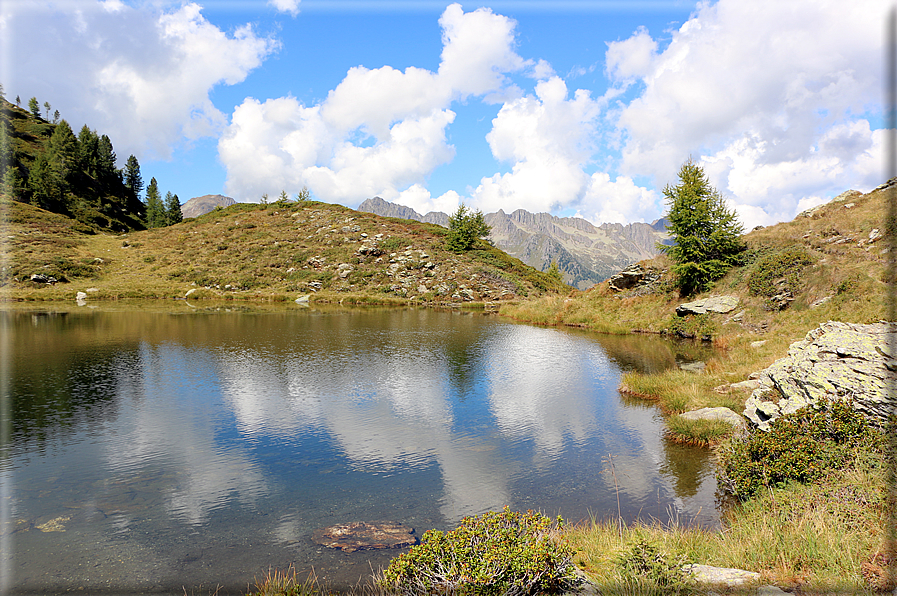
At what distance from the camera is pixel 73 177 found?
127750mm

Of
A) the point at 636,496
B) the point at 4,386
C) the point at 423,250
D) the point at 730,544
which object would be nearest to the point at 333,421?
the point at 636,496

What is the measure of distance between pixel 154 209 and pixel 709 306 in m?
170

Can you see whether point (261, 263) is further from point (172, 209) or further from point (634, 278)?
point (172, 209)

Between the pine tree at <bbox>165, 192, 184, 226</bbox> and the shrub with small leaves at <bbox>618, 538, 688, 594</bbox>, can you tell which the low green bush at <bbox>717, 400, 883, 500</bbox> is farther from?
the pine tree at <bbox>165, 192, 184, 226</bbox>

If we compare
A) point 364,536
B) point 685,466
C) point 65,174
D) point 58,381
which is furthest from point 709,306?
point 65,174

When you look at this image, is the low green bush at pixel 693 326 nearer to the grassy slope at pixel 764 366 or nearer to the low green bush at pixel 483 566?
the grassy slope at pixel 764 366

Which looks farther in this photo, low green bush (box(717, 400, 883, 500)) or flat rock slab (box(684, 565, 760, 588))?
low green bush (box(717, 400, 883, 500))

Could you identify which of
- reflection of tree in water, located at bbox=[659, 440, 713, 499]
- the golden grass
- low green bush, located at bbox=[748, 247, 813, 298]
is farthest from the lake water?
low green bush, located at bbox=[748, 247, 813, 298]

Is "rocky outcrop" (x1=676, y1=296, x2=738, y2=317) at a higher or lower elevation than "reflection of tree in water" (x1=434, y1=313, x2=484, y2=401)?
higher

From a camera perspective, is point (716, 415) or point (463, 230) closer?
point (716, 415)

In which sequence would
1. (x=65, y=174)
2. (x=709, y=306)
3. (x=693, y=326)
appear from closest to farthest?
(x=693, y=326)
(x=709, y=306)
(x=65, y=174)

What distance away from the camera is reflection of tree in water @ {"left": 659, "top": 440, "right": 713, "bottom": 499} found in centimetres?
1192

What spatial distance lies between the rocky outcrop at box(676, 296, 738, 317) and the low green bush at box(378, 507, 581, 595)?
38133 mm

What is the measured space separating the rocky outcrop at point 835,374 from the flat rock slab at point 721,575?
7030mm
